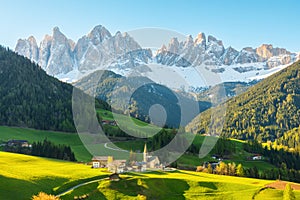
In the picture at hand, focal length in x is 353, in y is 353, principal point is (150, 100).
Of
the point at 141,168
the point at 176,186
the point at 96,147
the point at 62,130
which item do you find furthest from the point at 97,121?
the point at 176,186

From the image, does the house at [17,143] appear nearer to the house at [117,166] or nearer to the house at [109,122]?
the house at [117,166]

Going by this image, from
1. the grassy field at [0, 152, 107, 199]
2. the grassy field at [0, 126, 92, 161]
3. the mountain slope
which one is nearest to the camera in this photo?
the grassy field at [0, 152, 107, 199]

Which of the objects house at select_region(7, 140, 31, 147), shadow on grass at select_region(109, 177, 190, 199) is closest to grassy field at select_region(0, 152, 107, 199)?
shadow on grass at select_region(109, 177, 190, 199)

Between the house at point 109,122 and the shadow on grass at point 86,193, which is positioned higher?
the house at point 109,122

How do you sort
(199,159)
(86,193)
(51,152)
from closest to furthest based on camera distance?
(86,193), (51,152), (199,159)

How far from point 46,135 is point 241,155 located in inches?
3230

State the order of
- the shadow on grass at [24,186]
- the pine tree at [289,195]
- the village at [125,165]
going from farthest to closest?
the village at [125,165]
the pine tree at [289,195]
the shadow on grass at [24,186]

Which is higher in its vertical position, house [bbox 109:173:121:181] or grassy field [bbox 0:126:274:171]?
grassy field [bbox 0:126:274:171]

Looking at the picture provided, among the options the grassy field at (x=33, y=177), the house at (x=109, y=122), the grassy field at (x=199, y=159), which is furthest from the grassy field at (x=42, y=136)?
the grassy field at (x=33, y=177)

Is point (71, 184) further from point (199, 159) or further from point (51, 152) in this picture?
point (199, 159)

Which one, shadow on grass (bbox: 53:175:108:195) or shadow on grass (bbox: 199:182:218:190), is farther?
shadow on grass (bbox: 199:182:218:190)

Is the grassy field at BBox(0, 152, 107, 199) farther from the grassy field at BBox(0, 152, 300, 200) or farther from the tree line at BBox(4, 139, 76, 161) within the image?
the tree line at BBox(4, 139, 76, 161)

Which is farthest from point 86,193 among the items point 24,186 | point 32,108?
point 32,108

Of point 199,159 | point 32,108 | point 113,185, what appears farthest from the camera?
point 32,108
